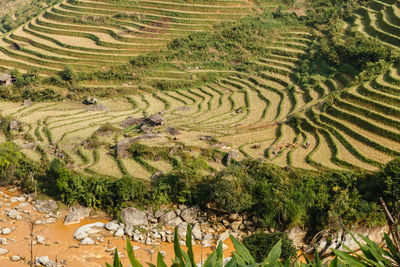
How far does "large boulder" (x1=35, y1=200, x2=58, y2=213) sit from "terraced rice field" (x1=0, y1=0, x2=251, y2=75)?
1628cm

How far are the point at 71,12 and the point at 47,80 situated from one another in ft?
39.2

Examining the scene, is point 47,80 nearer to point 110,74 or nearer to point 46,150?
point 110,74

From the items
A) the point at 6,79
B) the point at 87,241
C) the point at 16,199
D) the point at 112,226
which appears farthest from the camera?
the point at 6,79

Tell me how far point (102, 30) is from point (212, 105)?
1531 centimetres

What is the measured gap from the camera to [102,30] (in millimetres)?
30719

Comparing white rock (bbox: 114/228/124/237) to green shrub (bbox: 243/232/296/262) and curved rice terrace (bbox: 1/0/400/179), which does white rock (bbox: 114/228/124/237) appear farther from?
green shrub (bbox: 243/232/296/262)

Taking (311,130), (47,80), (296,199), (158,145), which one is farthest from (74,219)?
(47,80)

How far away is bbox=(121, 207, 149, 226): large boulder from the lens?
11219 mm

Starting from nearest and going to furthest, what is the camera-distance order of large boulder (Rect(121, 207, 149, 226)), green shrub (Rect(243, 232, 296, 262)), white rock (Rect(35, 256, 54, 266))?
green shrub (Rect(243, 232, 296, 262)), white rock (Rect(35, 256, 54, 266)), large boulder (Rect(121, 207, 149, 226))

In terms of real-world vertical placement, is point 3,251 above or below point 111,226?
A: below

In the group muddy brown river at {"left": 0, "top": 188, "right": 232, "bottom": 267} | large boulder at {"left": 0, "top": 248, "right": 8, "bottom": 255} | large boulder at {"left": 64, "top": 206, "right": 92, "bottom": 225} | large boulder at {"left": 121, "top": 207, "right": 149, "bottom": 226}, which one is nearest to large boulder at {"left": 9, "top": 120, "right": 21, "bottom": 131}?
muddy brown river at {"left": 0, "top": 188, "right": 232, "bottom": 267}

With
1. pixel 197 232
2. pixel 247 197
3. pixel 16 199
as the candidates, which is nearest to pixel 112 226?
pixel 197 232

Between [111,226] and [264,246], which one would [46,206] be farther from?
[264,246]

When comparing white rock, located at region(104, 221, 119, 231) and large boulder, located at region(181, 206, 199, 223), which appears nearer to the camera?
white rock, located at region(104, 221, 119, 231)
